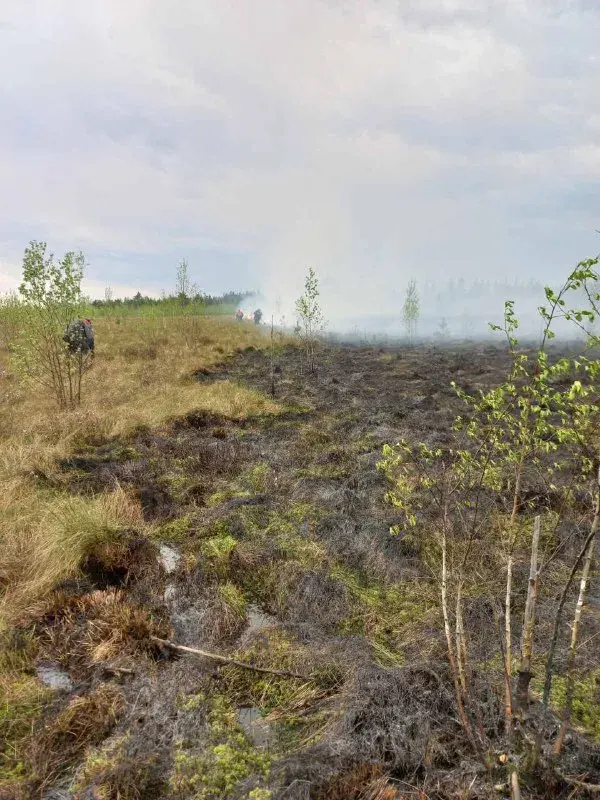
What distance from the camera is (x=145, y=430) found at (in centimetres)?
1072

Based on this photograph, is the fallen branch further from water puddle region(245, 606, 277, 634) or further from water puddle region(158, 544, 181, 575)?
water puddle region(158, 544, 181, 575)

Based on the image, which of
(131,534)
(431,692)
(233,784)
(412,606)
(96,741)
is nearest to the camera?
(233,784)

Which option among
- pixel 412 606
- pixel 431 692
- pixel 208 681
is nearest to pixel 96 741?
pixel 208 681

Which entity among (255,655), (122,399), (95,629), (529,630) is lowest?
(255,655)

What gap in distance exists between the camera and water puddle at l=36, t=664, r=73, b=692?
11.8 ft

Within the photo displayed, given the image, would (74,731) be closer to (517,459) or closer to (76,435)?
(517,459)

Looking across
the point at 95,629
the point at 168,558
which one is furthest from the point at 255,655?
the point at 168,558

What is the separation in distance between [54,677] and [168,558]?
2.13 meters

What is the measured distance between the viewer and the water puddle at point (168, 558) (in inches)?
218

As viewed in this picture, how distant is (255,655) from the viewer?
3.97 m

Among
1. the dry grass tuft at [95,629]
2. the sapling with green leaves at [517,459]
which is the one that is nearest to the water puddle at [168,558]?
the dry grass tuft at [95,629]

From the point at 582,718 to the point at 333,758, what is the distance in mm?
1859

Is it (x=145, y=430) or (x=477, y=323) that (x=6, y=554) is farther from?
(x=477, y=323)

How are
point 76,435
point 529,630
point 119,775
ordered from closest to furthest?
point 529,630 → point 119,775 → point 76,435
